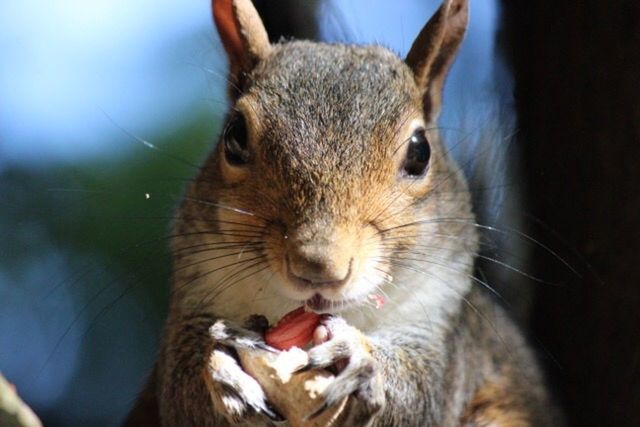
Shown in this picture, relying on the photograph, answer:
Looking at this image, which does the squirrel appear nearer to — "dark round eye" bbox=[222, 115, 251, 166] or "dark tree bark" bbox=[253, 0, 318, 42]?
"dark round eye" bbox=[222, 115, 251, 166]

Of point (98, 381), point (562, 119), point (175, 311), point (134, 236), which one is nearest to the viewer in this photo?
point (175, 311)

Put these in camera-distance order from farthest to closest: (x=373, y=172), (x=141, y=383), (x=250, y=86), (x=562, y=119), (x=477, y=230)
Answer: (x=141, y=383), (x=562, y=119), (x=477, y=230), (x=250, y=86), (x=373, y=172)

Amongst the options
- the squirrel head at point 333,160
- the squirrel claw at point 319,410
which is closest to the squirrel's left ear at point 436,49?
the squirrel head at point 333,160

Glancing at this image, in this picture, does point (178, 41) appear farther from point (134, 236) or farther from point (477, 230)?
point (477, 230)

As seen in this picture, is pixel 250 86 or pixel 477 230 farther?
pixel 477 230

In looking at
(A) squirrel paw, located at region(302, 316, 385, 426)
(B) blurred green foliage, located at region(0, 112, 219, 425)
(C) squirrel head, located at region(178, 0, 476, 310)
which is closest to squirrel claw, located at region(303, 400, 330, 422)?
(A) squirrel paw, located at region(302, 316, 385, 426)

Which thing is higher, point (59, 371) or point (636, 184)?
point (636, 184)

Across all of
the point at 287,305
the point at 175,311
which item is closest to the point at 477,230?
the point at 287,305

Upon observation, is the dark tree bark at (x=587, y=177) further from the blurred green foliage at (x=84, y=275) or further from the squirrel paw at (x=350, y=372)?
the blurred green foliage at (x=84, y=275)
